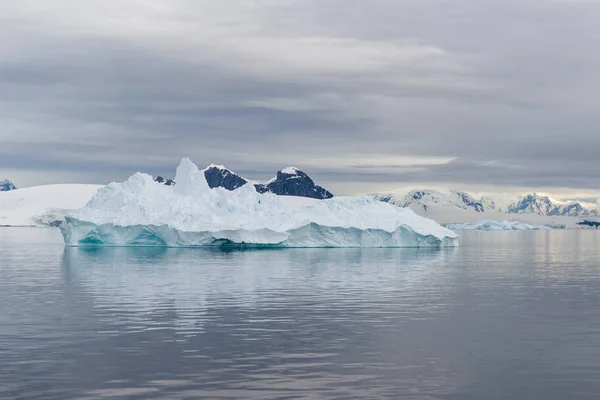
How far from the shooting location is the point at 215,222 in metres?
77.2

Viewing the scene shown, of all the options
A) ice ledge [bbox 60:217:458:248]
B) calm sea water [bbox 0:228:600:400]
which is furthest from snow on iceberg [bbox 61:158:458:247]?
calm sea water [bbox 0:228:600:400]

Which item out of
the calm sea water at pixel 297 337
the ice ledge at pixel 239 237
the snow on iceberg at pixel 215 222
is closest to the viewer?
the calm sea water at pixel 297 337

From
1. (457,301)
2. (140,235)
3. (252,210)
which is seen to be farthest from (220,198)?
(457,301)

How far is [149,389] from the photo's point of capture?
16.9 metres

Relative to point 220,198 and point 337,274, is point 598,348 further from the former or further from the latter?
point 220,198

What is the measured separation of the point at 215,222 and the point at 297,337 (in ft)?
177

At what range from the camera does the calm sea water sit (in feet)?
56.7

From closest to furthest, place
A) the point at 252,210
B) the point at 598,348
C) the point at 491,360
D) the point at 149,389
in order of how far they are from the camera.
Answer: the point at 149,389
the point at 491,360
the point at 598,348
the point at 252,210

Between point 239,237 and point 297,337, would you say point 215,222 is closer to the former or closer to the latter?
point 239,237

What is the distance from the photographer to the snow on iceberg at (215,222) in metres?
77.1

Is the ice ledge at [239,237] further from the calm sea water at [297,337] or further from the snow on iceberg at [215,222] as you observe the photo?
the calm sea water at [297,337]

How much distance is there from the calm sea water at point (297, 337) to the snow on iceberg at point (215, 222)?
100ft

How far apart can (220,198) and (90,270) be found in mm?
34439

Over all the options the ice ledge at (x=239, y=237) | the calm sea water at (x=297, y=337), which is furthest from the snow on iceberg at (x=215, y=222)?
the calm sea water at (x=297, y=337)
